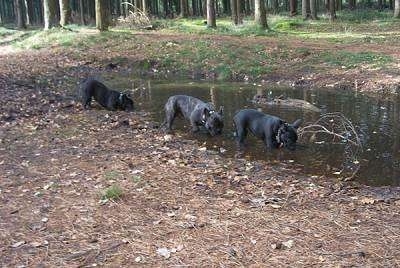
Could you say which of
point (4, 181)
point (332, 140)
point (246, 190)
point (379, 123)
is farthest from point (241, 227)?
point (379, 123)

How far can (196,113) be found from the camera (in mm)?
11484

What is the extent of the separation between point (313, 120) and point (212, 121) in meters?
2.93

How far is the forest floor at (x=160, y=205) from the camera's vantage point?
5531 millimetres

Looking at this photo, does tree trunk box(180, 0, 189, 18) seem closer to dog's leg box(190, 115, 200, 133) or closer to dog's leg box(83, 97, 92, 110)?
dog's leg box(83, 97, 92, 110)

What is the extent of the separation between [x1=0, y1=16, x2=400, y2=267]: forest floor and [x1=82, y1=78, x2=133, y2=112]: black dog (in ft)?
4.40

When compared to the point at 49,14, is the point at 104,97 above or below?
below

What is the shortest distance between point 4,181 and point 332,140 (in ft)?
21.2

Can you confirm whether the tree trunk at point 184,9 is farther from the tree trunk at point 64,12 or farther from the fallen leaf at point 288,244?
the fallen leaf at point 288,244

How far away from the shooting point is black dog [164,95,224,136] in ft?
36.1

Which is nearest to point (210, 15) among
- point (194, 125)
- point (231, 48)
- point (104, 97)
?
point (231, 48)

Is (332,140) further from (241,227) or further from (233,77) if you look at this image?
(233,77)

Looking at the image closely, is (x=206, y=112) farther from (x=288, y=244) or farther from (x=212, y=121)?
(x=288, y=244)

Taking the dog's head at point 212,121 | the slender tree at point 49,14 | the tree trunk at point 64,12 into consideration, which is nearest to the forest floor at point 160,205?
the dog's head at point 212,121

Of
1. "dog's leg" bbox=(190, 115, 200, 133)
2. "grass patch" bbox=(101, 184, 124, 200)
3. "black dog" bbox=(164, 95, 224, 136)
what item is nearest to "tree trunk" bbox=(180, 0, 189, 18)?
"black dog" bbox=(164, 95, 224, 136)
